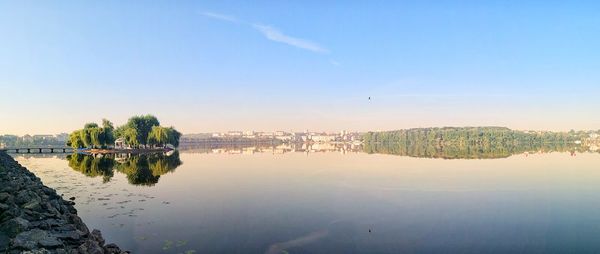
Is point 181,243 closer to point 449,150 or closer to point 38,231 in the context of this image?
point 38,231

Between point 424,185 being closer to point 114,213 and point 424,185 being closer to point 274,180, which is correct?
point 274,180

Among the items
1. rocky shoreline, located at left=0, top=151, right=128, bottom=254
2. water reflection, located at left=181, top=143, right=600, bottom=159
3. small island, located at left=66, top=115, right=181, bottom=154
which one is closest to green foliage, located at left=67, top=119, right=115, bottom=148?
small island, located at left=66, top=115, right=181, bottom=154

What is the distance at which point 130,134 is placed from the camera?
91.4 m

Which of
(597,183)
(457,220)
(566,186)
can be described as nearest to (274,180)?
(457,220)

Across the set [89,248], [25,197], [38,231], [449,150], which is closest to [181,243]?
[89,248]

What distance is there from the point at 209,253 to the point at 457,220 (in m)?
11.8

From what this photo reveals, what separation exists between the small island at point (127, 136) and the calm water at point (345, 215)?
202ft

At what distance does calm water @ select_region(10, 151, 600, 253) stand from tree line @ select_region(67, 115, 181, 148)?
6135cm

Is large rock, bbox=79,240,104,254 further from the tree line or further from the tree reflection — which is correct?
the tree line

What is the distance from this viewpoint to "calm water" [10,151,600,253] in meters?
14.1

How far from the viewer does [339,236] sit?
1520cm

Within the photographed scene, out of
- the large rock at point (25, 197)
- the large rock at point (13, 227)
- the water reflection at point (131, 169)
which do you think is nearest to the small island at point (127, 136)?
the water reflection at point (131, 169)

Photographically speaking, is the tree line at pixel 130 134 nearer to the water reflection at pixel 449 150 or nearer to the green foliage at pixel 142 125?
the green foliage at pixel 142 125

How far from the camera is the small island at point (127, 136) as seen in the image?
88.3 metres
